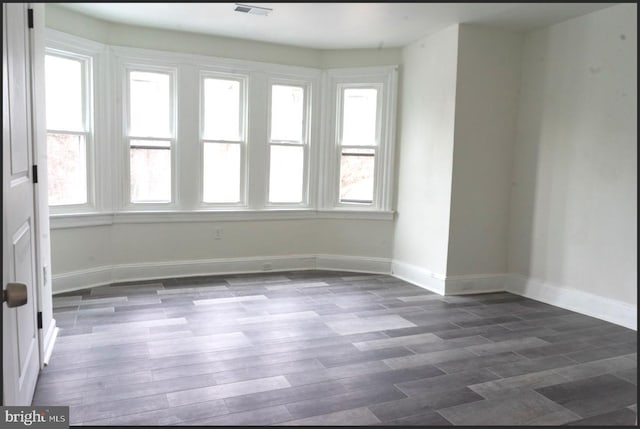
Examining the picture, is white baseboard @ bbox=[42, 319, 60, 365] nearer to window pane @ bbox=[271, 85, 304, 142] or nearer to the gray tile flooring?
the gray tile flooring

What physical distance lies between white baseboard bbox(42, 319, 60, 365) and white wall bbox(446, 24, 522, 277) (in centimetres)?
346

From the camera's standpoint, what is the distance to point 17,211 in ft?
6.66

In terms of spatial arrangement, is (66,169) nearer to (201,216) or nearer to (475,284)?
(201,216)

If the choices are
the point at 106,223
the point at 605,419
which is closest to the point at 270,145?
the point at 106,223

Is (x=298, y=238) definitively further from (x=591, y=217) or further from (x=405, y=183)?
(x=591, y=217)

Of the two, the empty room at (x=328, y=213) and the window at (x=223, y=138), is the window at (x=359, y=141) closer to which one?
the empty room at (x=328, y=213)

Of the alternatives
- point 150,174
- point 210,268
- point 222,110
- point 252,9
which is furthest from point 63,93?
point 210,268

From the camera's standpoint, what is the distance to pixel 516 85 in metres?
4.91

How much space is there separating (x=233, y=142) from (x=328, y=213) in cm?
140

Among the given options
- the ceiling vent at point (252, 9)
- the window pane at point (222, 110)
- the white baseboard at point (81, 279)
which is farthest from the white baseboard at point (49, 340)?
the ceiling vent at point (252, 9)

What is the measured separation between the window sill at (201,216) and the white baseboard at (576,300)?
5.26 feet

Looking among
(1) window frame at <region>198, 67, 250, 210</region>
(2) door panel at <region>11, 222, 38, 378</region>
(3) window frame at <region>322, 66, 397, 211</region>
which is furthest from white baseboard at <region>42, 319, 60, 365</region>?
(3) window frame at <region>322, 66, 397, 211</region>

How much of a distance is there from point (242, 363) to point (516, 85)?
Result: 3810mm

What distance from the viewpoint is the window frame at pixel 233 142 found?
5293 millimetres
